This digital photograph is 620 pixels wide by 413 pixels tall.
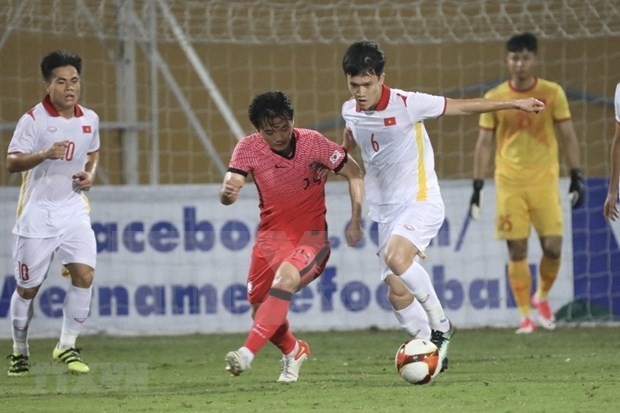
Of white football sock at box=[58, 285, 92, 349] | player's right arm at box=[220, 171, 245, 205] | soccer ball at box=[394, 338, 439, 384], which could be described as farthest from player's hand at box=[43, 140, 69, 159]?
soccer ball at box=[394, 338, 439, 384]

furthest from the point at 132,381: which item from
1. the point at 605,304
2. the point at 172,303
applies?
the point at 605,304

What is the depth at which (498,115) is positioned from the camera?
1127 cm

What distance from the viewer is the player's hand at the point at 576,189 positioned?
10992 millimetres

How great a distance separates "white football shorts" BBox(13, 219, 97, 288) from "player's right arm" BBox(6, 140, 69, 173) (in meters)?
0.58

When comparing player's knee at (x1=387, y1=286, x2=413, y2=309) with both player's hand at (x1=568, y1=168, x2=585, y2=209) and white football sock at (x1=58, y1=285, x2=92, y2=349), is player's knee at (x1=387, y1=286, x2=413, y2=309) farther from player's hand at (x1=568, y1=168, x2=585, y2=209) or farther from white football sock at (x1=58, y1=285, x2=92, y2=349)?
player's hand at (x1=568, y1=168, x2=585, y2=209)

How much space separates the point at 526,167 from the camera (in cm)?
1132

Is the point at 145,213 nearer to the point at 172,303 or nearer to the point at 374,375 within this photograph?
the point at 172,303

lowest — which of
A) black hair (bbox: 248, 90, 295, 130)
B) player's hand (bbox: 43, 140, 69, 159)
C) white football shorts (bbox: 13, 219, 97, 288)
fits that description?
white football shorts (bbox: 13, 219, 97, 288)

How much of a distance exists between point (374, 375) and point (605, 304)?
4.51 metres

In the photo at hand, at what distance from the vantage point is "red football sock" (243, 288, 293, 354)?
743 centimetres

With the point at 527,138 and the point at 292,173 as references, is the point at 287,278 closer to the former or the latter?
the point at 292,173

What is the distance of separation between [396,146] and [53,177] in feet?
7.96

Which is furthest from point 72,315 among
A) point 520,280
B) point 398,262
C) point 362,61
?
point 520,280

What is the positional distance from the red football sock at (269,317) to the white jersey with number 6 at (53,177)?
208cm
